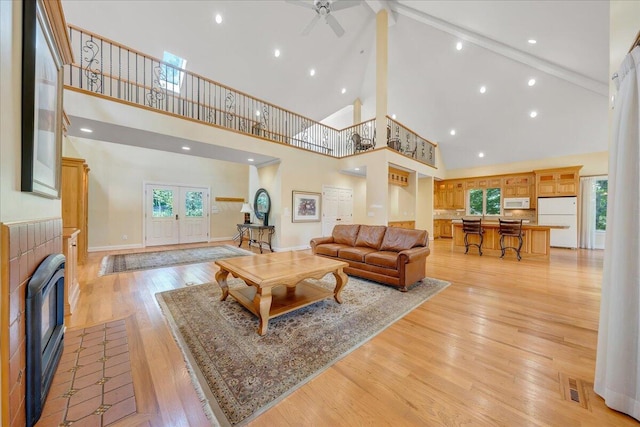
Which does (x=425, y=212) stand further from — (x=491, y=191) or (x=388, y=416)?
(x=388, y=416)

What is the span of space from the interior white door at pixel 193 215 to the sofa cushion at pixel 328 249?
17.6ft

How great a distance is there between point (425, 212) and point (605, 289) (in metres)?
8.47

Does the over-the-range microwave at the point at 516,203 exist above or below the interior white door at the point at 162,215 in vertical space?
above

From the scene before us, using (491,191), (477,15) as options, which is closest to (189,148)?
(477,15)

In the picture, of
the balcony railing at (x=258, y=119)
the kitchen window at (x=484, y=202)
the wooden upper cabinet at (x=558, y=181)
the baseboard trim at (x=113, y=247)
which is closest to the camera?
the balcony railing at (x=258, y=119)

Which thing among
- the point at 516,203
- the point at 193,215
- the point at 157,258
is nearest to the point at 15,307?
the point at 157,258

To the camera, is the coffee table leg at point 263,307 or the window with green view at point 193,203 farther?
the window with green view at point 193,203

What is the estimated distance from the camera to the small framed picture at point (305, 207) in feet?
22.1

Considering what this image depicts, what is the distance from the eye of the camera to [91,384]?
5.24 feet

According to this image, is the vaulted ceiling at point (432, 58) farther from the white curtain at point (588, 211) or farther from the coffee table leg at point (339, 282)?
the coffee table leg at point (339, 282)

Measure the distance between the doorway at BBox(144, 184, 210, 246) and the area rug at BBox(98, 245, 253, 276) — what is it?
4.39 feet

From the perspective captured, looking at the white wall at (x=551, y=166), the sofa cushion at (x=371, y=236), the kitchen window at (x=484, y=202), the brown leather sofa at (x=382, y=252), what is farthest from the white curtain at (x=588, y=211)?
the sofa cushion at (x=371, y=236)

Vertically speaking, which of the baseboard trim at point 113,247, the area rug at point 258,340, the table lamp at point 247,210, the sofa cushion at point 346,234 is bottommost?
the area rug at point 258,340

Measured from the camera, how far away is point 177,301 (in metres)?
3.00
